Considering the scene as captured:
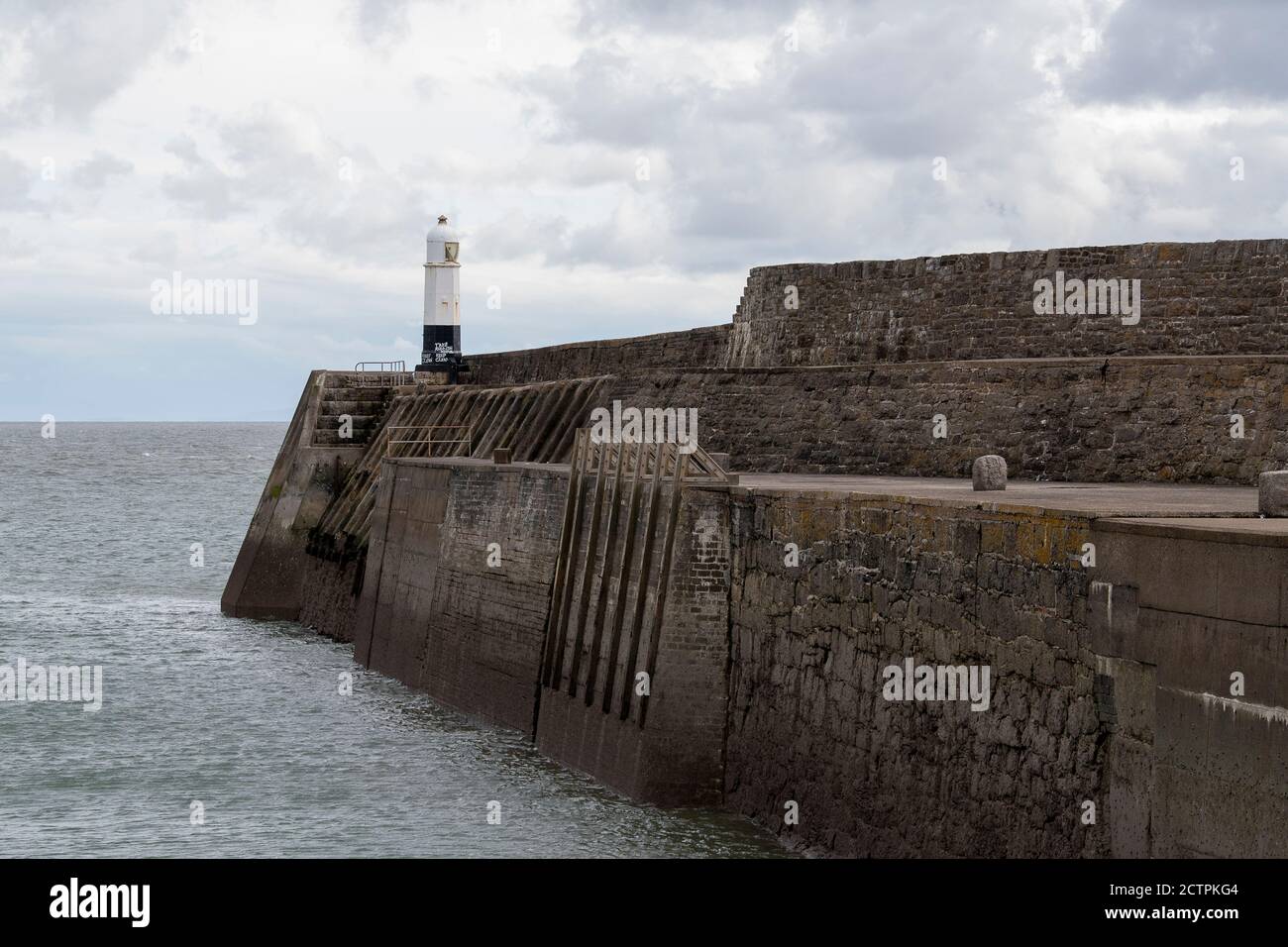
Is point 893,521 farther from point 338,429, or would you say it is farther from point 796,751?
point 338,429

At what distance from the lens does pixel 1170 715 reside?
10.8m

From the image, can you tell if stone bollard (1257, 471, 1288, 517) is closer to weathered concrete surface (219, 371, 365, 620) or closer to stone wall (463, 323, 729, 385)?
stone wall (463, 323, 729, 385)

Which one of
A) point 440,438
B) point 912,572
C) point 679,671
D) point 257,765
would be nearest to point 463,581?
point 257,765

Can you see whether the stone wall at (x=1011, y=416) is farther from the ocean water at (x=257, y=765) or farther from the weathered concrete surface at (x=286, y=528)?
the weathered concrete surface at (x=286, y=528)

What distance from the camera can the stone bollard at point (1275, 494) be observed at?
38.8 feet

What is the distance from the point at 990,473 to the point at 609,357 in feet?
58.5

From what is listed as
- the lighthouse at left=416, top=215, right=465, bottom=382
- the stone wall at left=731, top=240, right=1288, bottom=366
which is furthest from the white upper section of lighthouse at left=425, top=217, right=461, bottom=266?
the stone wall at left=731, top=240, right=1288, bottom=366

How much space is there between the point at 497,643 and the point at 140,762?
441 centimetres

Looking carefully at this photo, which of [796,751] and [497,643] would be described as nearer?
[796,751]

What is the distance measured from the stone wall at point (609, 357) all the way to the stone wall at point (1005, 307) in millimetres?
3117

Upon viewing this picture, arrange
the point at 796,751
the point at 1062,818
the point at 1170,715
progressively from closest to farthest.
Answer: the point at 1170,715 → the point at 1062,818 → the point at 796,751

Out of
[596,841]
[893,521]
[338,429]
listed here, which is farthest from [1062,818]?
[338,429]

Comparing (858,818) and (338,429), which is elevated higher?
(338,429)

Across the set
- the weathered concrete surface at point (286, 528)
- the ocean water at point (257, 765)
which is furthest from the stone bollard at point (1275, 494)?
the weathered concrete surface at point (286, 528)
